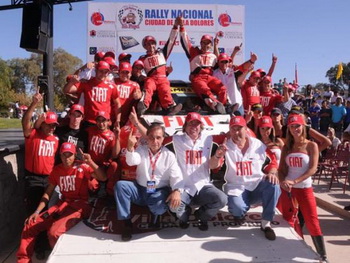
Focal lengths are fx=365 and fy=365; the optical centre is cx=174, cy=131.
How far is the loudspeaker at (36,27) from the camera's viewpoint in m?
8.77

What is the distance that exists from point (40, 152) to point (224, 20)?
26.6ft

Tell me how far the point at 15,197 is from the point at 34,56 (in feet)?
212

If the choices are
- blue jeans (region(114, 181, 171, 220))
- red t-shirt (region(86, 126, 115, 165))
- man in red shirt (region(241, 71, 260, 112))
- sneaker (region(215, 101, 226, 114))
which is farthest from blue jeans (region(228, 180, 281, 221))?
man in red shirt (region(241, 71, 260, 112))

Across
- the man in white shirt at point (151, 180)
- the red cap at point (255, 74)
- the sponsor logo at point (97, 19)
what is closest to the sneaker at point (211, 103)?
the red cap at point (255, 74)

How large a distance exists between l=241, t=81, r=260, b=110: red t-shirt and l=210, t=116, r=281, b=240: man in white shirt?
9.81ft

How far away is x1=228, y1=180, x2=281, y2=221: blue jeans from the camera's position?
4.31 m

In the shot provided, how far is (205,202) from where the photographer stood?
4395mm

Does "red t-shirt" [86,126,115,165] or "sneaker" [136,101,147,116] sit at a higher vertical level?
"sneaker" [136,101,147,116]

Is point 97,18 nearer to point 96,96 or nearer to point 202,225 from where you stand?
point 96,96

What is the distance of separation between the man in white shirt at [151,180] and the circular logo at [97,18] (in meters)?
7.56

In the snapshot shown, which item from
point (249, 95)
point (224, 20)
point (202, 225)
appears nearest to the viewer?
point (202, 225)

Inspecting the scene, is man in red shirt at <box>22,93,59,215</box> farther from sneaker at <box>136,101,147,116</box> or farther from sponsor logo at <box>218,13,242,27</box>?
sponsor logo at <box>218,13,242,27</box>

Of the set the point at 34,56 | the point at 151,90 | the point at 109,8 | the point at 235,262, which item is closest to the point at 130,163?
the point at 235,262

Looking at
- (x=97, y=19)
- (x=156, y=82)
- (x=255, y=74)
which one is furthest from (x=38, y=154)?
(x=97, y=19)
